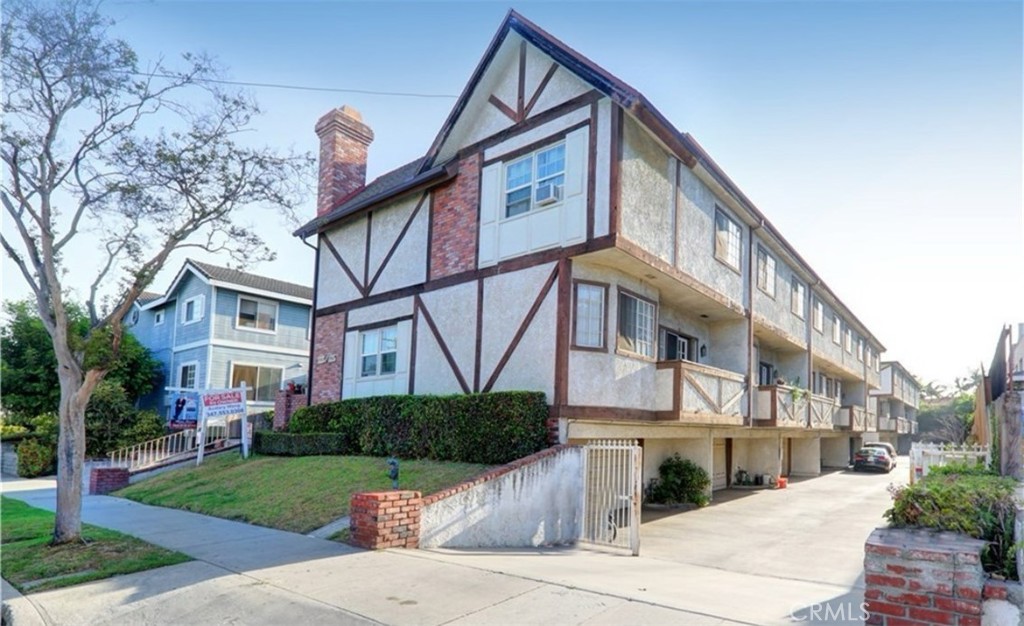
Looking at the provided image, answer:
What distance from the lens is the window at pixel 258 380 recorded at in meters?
27.7

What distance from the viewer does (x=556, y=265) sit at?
12797 millimetres

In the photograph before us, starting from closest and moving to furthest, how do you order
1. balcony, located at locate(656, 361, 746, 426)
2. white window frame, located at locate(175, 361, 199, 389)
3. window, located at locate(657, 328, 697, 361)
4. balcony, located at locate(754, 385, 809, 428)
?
balcony, located at locate(656, 361, 746, 426) < window, located at locate(657, 328, 697, 361) < balcony, located at locate(754, 385, 809, 428) < white window frame, located at locate(175, 361, 199, 389)

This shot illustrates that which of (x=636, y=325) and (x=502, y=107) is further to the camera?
(x=502, y=107)

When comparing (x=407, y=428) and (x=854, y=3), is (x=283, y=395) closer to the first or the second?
(x=407, y=428)

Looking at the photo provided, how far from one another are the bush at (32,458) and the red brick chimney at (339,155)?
44.3 feet

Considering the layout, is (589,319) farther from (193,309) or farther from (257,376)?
(193,309)

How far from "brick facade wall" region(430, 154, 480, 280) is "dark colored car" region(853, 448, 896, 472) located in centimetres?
2480

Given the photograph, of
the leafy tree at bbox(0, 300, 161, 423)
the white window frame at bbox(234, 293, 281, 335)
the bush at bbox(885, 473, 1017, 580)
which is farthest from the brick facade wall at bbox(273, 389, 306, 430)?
the bush at bbox(885, 473, 1017, 580)

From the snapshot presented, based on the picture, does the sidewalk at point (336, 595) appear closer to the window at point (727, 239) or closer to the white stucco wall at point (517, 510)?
the white stucco wall at point (517, 510)

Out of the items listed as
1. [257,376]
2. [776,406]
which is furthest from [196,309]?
[776,406]

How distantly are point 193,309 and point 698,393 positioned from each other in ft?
77.5

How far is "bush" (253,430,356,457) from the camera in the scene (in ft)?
53.1

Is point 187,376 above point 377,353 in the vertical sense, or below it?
below

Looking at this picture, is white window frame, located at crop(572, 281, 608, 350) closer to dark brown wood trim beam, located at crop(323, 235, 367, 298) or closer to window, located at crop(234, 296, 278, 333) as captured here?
dark brown wood trim beam, located at crop(323, 235, 367, 298)
